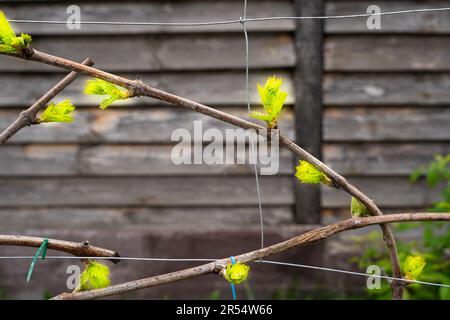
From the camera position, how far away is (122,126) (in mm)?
2510

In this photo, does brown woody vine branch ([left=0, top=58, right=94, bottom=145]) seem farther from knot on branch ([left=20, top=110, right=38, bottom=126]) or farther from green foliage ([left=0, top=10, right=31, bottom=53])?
green foliage ([left=0, top=10, right=31, bottom=53])

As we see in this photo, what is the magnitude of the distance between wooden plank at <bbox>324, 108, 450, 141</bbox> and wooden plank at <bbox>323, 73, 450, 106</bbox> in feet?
0.19

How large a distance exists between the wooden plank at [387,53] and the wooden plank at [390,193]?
23.3 inches

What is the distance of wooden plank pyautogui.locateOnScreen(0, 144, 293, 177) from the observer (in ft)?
8.30

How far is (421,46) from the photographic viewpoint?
7.92ft

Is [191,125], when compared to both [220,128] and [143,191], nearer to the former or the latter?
[220,128]

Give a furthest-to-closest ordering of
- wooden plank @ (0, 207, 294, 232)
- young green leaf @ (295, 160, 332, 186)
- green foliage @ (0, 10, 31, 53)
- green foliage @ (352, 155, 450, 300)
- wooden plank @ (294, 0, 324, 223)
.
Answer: wooden plank @ (0, 207, 294, 232), wooden plank @ (294, 0, 324, 223), green foliage @ (352, 155, 450, 300), young green leaf @ (295, 160, 332, 186), green foliage @ (0, 10, 31, 53)

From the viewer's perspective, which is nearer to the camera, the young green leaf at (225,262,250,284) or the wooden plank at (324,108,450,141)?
the young green leaf at (225,262,250,284)

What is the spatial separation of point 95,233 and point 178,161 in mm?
603

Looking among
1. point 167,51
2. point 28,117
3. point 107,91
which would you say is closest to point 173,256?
point 167,51

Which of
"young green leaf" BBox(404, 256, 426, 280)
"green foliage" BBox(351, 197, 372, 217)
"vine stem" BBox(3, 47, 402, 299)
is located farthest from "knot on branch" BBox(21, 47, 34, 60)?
"young green leaf" BBox(404, 256, 426, 280)

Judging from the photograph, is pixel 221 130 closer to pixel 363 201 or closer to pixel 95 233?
pixel 95 233

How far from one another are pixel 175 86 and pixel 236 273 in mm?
1697
